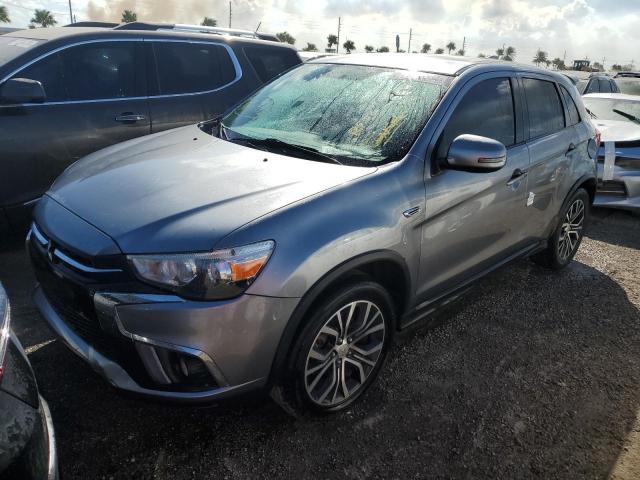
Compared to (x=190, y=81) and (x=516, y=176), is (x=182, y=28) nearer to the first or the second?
(x=190, y=81)

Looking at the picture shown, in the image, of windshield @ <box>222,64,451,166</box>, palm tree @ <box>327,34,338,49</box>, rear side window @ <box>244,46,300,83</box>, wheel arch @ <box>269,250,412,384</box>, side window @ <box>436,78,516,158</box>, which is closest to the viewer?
wheel arch @ <box>269,250,412,384</box>

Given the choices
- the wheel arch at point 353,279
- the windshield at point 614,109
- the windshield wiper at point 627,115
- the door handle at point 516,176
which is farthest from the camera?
the windshield at point 614,109

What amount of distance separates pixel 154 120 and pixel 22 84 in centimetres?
110

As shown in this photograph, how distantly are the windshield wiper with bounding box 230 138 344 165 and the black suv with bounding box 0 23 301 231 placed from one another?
1803 millimetres

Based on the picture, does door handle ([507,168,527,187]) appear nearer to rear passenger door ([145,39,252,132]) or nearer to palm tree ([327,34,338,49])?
rear passenger door ([145,39,252,132])

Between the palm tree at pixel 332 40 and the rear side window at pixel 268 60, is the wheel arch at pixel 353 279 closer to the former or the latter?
the rear side window at pixel 268 60

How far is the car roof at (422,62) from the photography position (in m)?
3.09

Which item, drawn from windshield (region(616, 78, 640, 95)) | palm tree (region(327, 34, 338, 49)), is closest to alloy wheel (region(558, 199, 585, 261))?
windshield (region(616, 78, 640, 95))

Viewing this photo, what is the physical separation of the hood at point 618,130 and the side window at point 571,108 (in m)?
2.43

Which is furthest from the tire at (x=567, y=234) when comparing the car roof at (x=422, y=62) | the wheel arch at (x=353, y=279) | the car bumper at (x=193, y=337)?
the car bumper at (x=193, y=337)

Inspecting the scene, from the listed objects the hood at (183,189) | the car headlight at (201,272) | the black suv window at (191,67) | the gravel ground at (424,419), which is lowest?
the gravel ground at (424,419)

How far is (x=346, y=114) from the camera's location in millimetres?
2920

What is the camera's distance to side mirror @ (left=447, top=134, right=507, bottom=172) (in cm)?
258

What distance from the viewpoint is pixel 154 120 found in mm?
4512
